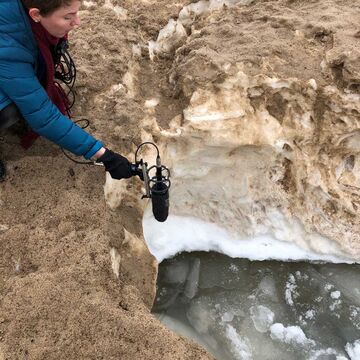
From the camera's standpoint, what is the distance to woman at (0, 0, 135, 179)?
2.02 m

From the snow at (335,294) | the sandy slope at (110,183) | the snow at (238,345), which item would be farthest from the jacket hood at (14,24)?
the snow at (335,294)

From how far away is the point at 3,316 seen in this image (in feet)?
6.59

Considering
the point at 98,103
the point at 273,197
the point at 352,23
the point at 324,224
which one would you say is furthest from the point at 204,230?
the point at 352,23

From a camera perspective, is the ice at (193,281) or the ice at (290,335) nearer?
the ice at (290,335)

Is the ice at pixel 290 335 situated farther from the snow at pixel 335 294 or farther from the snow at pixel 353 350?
the snow at pixel 335 294

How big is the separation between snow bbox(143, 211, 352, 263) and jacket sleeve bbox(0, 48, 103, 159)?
1.25 meters

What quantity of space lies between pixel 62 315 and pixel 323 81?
2.42m

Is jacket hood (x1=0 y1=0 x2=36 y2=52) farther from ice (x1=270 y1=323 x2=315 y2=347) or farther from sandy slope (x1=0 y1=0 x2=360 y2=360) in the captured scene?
ice (x1=270 y1=323 x2=315 y2=347)

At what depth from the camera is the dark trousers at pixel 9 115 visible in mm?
2352

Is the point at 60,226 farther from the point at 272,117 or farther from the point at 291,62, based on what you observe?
the point at 291,62

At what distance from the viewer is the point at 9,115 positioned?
7.88 feet

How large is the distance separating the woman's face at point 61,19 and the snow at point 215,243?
177 cm

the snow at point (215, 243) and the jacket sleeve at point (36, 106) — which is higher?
the jacket sleeve at point (36, 106)

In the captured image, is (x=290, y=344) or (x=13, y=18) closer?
(x=13, y=18)
